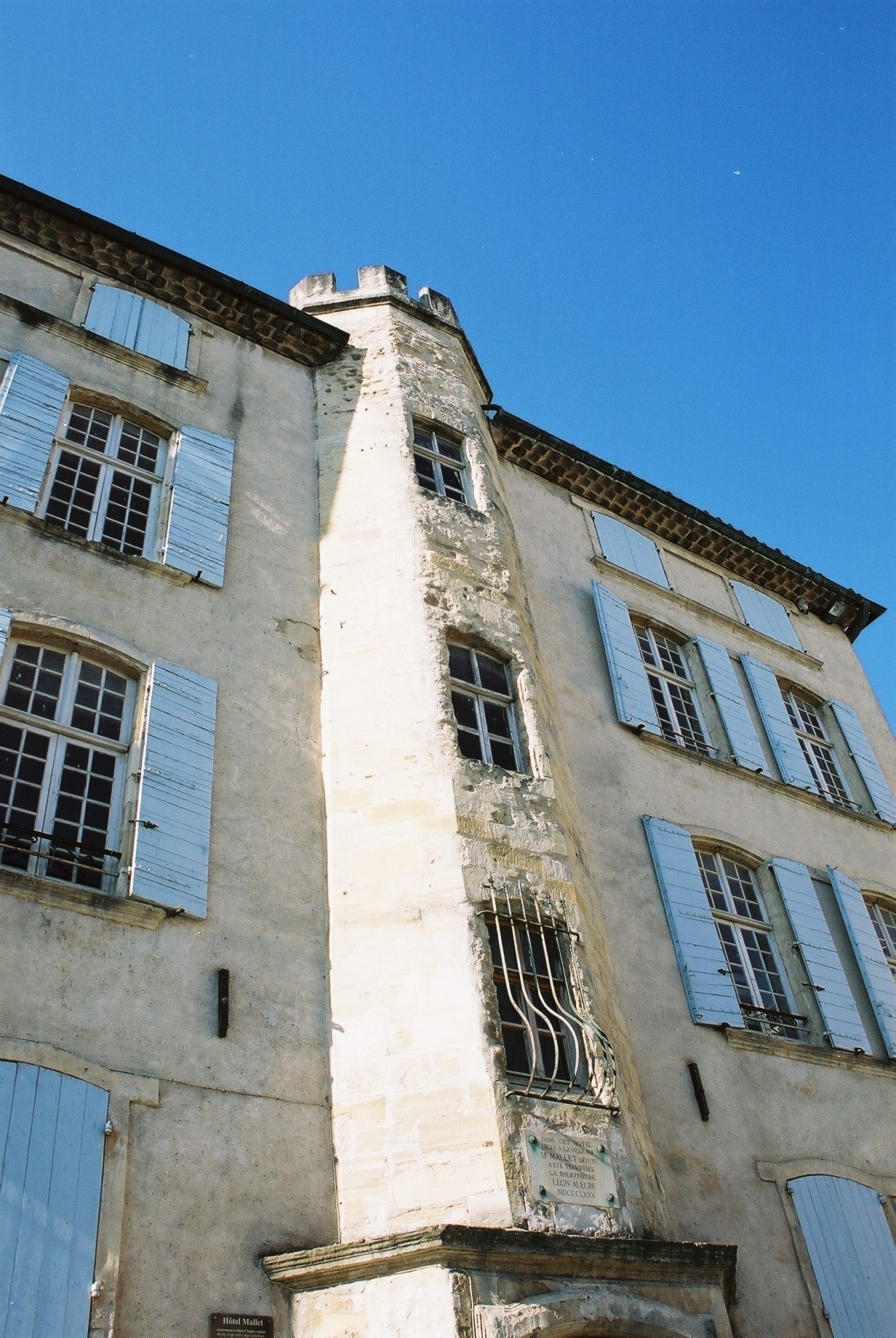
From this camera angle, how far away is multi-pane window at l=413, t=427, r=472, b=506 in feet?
38.2

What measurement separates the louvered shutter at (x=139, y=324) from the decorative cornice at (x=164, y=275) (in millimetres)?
301

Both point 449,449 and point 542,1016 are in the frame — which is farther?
point 449,449

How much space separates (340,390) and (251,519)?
2.69m

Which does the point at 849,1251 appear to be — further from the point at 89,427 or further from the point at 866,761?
the point at 89,427

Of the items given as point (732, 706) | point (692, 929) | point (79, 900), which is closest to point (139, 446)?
point (79, 900)

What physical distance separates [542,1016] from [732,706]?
6567mm

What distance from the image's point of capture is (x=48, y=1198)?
225 inches

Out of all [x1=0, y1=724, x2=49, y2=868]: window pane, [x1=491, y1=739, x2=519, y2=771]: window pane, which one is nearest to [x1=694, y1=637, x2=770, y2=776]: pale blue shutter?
[x1=491, y1=739, x2=519, y2=771]: window pane

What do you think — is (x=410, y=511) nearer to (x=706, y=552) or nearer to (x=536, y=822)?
(x=536, y=822)

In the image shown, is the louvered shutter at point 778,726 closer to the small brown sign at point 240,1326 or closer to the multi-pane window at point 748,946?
the multi-pane window at point 748,946

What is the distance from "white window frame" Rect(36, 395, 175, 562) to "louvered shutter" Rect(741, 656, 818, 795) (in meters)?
7.51

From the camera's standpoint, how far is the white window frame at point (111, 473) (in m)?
9.44

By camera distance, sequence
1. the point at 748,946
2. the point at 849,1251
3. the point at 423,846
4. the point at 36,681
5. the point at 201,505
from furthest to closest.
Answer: the point at 748,946, the point at 201,505, the point at 849,1251, the point at 423,846, the point at 36,681

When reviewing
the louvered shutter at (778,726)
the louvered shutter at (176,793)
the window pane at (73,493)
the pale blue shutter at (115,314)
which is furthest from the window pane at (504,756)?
the pale blue shutter at (115,314)
